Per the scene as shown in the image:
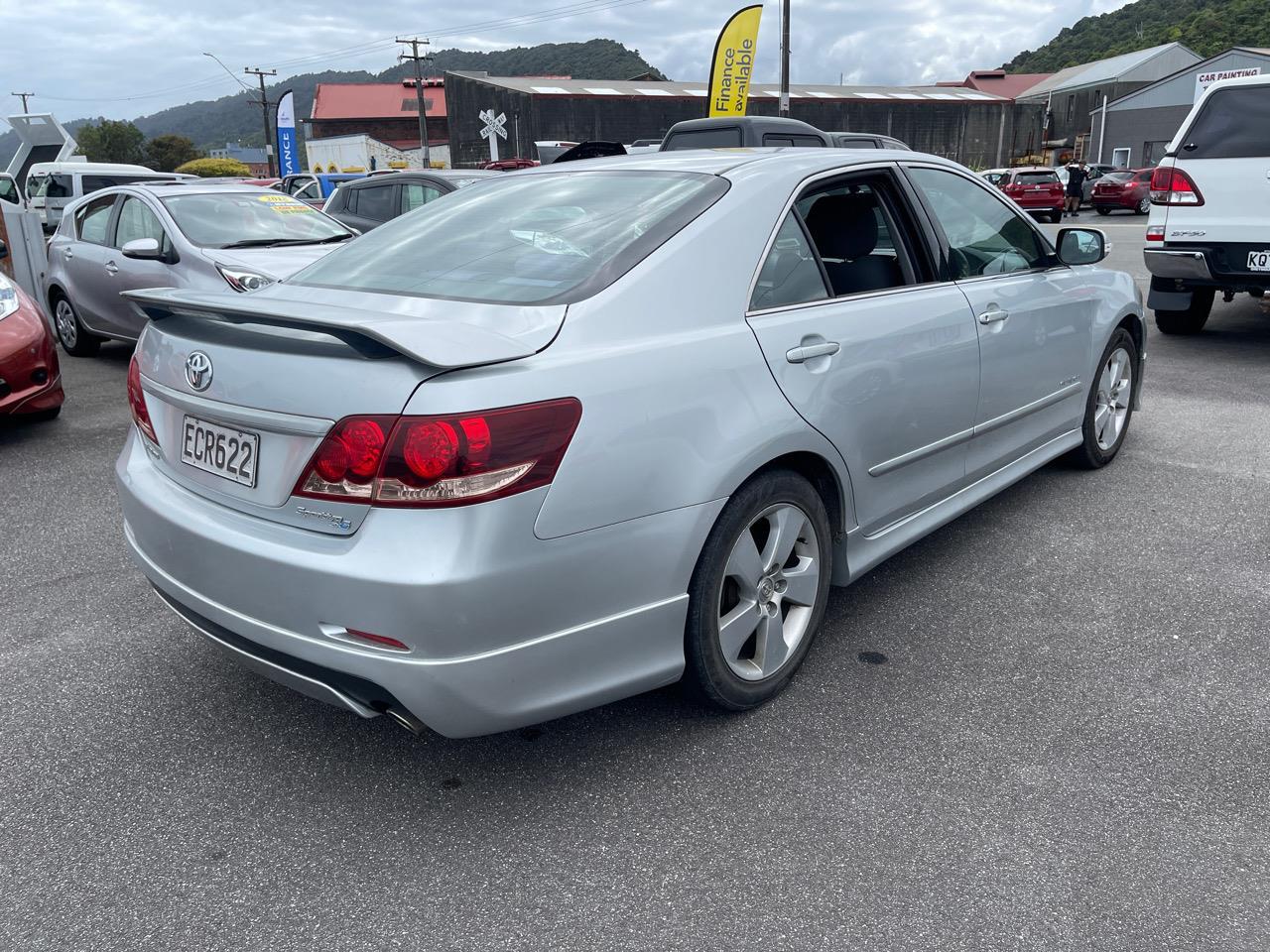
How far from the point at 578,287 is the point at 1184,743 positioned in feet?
6.47

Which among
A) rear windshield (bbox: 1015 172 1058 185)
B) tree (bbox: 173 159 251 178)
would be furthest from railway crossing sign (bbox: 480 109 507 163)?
rear windshield (bbox: 1015 172 1058 185)

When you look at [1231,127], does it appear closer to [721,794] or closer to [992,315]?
[992,315]

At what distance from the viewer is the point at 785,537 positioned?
2.78 metres

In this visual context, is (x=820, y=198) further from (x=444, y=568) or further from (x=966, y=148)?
(x=966, y=148)

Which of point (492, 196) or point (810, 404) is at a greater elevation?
point (492, 196)

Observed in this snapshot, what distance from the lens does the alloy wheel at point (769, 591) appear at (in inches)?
104

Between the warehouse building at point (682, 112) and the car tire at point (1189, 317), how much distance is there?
49012 mm

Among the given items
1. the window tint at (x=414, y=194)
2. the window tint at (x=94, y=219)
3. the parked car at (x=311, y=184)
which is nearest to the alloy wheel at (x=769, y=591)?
the window tint at (x=94, y=219)

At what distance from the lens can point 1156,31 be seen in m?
79.7

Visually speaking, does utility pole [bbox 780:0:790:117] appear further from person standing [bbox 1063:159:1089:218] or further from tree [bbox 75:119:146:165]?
tree [bbox 75:119:146:165]

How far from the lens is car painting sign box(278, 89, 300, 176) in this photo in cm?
4184

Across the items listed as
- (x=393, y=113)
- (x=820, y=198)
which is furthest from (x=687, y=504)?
(x=393, y=113)

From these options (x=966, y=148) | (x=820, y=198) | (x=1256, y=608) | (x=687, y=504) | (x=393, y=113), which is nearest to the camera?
(x=687, y=504)

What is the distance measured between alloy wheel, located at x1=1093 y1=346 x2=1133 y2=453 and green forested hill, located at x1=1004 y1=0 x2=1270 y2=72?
251 ft
